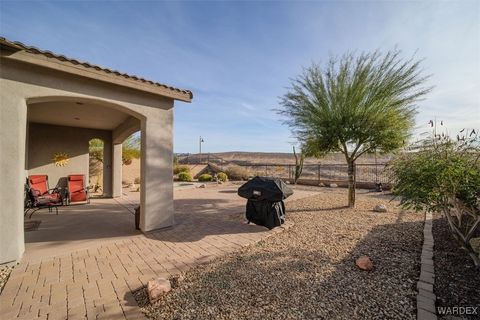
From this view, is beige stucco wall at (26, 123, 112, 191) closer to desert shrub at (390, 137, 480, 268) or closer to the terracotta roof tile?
the terracotta roof tile

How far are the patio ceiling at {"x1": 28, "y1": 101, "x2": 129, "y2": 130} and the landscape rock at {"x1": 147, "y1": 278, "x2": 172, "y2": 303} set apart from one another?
471cm

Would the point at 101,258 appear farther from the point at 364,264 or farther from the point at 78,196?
the point at 78,196

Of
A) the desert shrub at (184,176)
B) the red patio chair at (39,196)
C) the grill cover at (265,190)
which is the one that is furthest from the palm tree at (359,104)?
the desert shrub at (184,176)

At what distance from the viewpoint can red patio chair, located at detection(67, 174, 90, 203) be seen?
817cm

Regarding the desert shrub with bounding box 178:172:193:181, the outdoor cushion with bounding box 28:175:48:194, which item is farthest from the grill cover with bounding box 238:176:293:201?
the desert shrub with bounding box 178:172:193:181

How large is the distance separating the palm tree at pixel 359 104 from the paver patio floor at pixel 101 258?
13.3ft

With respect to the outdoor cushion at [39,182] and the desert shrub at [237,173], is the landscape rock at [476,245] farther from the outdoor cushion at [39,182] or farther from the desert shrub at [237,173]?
the desert shrub at [237,173]

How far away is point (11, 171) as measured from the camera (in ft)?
11.2

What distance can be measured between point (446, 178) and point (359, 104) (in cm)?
439

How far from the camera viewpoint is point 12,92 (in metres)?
3.42

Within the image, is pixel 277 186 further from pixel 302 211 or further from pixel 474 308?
pixel 474 308

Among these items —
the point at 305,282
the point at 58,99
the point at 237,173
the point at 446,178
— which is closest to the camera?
the point at 305,282

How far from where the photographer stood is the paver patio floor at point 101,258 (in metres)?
2.49

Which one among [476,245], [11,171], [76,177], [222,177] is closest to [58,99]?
[11,171]
